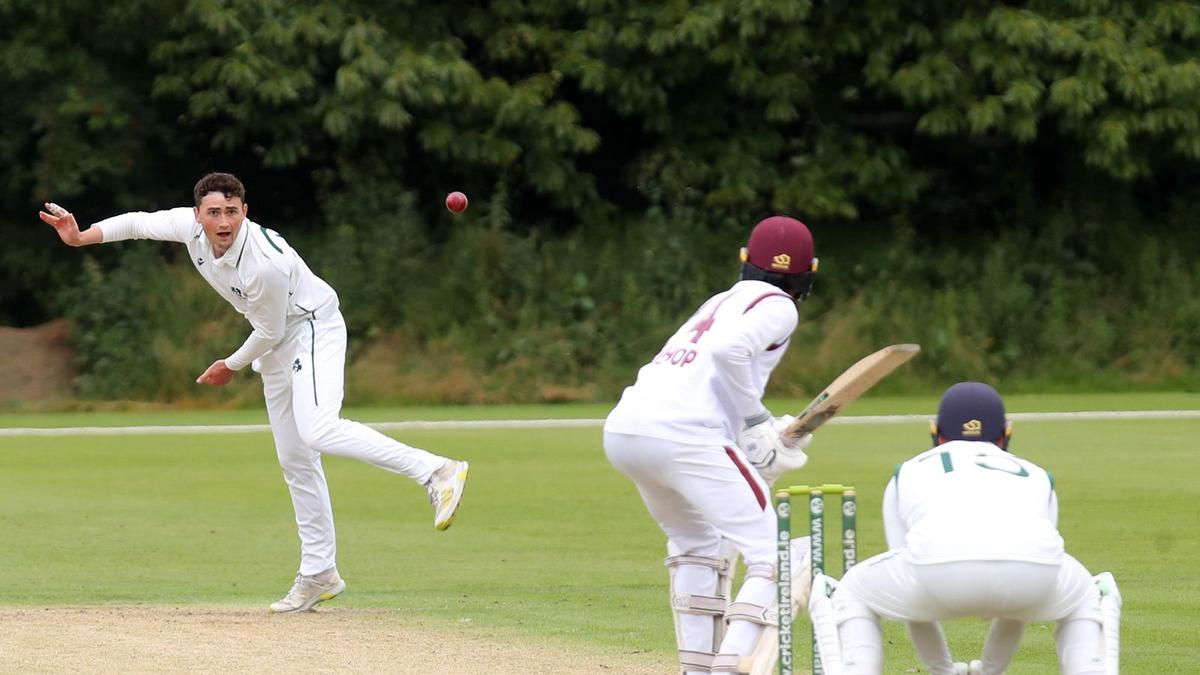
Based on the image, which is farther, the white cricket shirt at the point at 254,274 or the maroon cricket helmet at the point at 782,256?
the white cricket shirt at the point at 254,274

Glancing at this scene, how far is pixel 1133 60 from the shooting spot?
23422 mm

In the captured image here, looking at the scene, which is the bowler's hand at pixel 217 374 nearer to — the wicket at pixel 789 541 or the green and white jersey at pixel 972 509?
the wicket at pixel 789 541

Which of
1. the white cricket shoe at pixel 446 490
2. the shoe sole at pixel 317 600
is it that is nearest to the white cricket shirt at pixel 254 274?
the white cricket shoe at pixel 446 490

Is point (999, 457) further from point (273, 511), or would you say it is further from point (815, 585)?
point (273, 511)

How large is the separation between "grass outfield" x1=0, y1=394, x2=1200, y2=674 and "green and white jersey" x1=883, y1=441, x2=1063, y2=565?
1712 mm

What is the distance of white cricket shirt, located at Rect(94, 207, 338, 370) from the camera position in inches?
316

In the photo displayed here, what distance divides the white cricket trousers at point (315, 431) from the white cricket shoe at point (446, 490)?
48mm

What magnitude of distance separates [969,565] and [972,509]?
157mm

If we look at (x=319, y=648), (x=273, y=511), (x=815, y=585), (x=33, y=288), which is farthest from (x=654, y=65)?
(x=815, y=585)

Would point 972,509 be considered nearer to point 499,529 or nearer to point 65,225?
point 65,225

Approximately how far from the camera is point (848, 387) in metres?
→ 5.83

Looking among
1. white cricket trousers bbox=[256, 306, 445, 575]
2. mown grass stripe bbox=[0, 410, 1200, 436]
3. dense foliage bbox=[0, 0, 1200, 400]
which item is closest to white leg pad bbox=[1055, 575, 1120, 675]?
white cricket trousers bbox=[256, 306, 445, 575]

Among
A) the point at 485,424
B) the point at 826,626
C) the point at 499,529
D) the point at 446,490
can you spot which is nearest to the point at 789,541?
the point at 826,626

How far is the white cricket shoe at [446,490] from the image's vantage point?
7.74 meters
